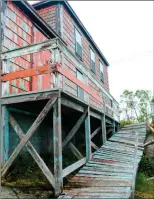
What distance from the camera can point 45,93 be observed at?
4914 mm

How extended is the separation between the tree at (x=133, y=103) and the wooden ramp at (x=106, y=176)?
56.9ft

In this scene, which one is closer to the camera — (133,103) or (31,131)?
(31,131)

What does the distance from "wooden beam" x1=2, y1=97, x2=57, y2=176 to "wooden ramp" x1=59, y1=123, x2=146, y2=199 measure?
1252 mm

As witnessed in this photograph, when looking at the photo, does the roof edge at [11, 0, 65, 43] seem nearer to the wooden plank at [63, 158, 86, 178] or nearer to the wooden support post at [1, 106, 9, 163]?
the wooden support post at [1, 106, 9, 163]

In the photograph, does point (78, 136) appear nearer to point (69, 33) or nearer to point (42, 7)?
point (69, 33)

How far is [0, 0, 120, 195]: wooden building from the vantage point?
4.78 meters

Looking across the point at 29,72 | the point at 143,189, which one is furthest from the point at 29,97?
the point at 143,189

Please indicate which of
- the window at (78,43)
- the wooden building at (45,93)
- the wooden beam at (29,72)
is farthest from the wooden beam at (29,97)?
the window at (78,43)

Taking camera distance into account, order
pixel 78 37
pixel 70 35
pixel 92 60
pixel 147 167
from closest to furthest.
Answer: pixel 147 167 < pixel 70 35 < pixel 78 37 < pixel 92 60

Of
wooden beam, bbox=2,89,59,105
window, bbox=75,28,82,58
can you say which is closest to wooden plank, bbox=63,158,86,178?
wooden beam, bbox=2,89,59,105

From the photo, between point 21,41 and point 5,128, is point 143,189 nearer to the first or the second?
point 5,128

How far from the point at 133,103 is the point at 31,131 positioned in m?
22.9

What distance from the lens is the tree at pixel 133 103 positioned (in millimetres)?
24406

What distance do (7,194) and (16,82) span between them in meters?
3.56
